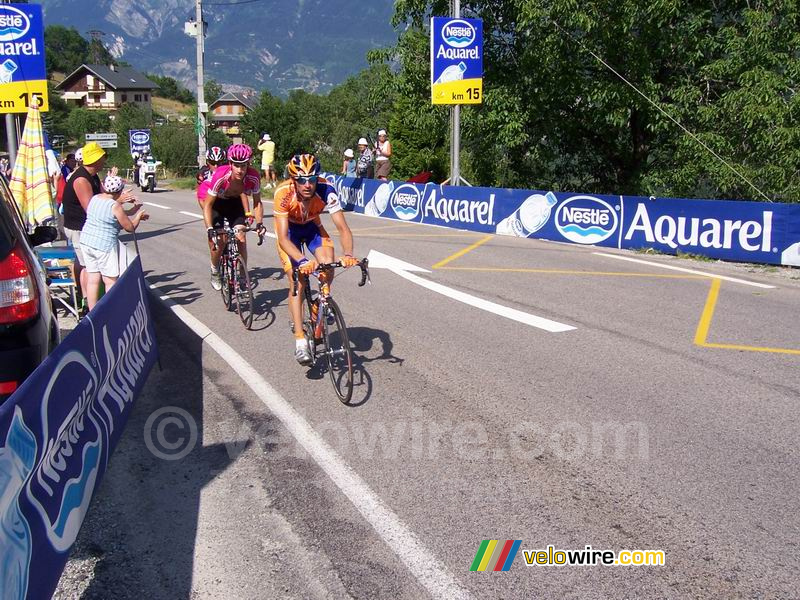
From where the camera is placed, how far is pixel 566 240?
1614cm

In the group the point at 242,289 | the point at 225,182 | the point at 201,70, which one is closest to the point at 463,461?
the point at 242,289

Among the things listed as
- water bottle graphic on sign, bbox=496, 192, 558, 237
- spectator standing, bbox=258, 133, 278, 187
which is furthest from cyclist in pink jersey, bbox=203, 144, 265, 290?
spectator standing, bbox=258, 133, 278, 187

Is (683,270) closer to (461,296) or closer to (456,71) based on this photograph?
(461,296)

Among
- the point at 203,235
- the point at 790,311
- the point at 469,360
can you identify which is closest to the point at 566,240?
the point at 790,311

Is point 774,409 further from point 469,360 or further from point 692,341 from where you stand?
point 469,360

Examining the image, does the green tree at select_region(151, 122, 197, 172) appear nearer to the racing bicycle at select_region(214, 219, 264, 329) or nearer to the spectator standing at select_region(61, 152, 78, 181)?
the spectator standing at select_region(61, 152, 78, 181)

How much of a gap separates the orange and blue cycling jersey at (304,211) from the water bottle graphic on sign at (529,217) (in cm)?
1015

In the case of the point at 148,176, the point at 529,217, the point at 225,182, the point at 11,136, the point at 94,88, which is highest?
the point at 94,88

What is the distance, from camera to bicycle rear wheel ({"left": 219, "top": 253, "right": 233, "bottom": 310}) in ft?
31.3

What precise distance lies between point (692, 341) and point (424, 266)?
5.81 meters

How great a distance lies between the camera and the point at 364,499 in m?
4.54

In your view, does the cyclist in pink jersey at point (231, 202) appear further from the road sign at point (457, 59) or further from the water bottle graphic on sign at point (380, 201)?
the water bottle graphic on sign at point (380, 201)

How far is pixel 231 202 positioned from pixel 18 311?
5131mm

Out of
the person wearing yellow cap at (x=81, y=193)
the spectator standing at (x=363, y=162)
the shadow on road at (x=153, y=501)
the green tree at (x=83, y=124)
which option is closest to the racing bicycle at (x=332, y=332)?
the shadow on road at (x=153, y=501)
